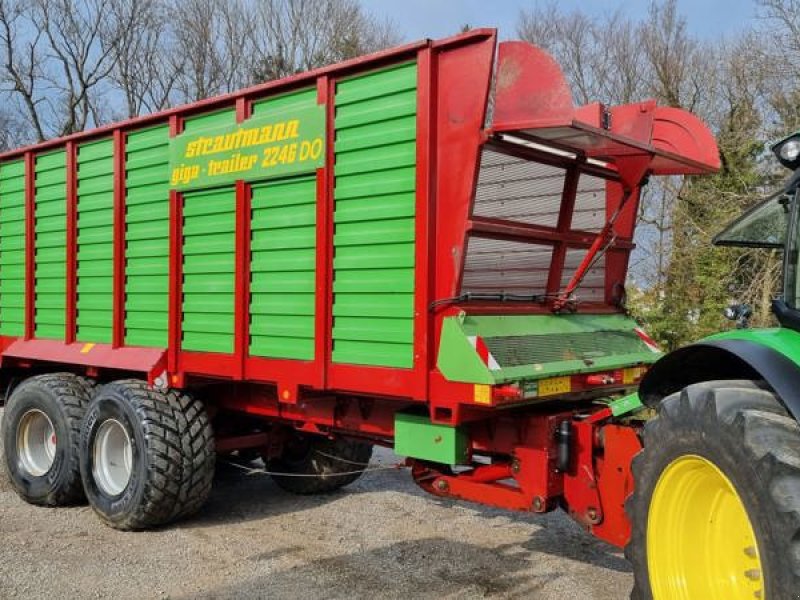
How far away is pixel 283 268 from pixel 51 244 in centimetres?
290

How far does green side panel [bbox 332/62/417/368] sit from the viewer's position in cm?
399

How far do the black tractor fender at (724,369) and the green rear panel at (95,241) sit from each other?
4.14m

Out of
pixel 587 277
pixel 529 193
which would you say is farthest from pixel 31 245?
pixel 587 277

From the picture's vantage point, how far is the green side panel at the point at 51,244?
20.8ft

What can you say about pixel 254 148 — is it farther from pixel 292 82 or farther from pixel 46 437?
pixel 46 437

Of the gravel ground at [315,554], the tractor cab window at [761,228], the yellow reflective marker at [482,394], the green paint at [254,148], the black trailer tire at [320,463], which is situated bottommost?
the gravel ground at [315,554]

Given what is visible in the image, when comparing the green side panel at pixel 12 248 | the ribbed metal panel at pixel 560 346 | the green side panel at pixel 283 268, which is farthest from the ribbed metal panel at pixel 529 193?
the green side panel at pixel 12 248

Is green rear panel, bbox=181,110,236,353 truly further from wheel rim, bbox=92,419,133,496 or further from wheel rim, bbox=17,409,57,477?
wheel rim, bbox=17,409,57,477

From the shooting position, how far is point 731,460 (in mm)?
2613

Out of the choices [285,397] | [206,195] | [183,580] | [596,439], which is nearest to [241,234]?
[206,195]

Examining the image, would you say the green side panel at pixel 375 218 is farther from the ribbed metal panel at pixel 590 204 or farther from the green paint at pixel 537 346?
the ribbed metal panel at pixel 590 204

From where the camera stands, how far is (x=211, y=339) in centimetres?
511

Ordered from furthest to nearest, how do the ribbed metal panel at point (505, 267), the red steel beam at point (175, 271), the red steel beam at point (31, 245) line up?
1. the red steel beam at point (31, 245)
2. the red steel beam at point (175, 271)
3. the ribbed metal panel at point (505, 267)

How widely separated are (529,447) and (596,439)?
1.17ft
